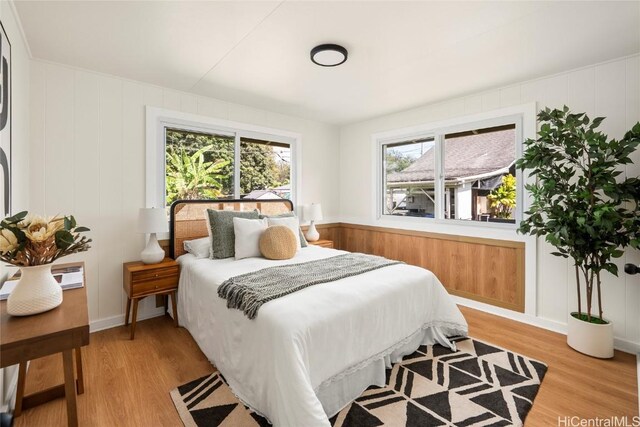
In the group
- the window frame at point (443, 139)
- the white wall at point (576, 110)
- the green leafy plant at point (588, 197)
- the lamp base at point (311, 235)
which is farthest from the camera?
the lamp base at point (311, 235)

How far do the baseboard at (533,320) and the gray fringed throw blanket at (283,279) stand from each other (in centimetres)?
152

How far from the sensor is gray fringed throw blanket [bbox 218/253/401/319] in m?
1.87

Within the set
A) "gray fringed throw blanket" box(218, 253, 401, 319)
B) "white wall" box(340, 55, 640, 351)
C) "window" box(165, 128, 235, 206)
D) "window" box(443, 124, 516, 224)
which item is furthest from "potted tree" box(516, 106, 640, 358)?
"window" box(165, 128, 235, 206)

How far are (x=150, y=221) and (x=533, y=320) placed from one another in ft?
12.8

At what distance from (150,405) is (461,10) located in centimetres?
316

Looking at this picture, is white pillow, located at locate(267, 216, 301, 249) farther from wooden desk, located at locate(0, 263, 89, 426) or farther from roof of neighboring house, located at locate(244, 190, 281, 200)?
wooden desk, located at locate(0, 263, 89, 426)

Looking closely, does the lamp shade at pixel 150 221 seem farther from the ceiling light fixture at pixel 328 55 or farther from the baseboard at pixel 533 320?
the baseboard at pixel 533 320

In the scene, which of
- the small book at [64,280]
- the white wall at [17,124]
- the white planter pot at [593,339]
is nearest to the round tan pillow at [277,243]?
the small book at [64,280]

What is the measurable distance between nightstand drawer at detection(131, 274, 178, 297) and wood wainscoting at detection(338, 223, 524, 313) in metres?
2.74

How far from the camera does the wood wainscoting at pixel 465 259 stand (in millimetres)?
3133

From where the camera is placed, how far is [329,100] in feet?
11.9

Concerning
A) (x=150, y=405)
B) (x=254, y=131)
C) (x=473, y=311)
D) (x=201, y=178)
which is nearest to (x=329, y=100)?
(x=254, y=131)

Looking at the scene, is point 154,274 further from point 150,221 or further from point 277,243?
point 277,243

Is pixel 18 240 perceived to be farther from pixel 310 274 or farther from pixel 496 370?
pixel 496 370
